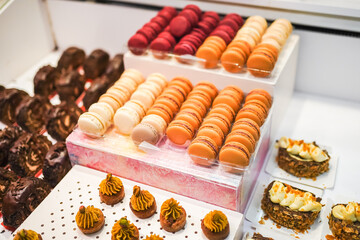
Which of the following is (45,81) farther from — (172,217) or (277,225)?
(277,225)

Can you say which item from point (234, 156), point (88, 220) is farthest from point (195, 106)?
point (88, 220)

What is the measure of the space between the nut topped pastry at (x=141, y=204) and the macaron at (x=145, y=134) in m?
0.33

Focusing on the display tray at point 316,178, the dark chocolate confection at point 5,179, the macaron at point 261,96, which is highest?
the macaron at point 261,96

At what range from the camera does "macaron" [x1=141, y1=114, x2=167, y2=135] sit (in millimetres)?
2500

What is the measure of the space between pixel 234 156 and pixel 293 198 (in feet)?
1.41

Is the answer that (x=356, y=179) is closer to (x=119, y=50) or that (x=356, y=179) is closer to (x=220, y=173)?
(x=220, y=173)

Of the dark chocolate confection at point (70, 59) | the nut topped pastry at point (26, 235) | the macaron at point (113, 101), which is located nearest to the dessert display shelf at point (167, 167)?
the macaron at point (113, 101)

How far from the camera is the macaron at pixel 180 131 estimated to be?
244cm

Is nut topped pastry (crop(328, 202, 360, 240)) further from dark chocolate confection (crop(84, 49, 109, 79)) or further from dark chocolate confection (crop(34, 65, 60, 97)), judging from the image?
dark chocolate confection (crop(34, 65, 60, 97))

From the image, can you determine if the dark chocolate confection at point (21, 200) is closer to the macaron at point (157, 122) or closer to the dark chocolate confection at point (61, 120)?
the dark chocolate confection at point (61, 120)

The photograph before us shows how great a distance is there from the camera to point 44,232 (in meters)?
2.28

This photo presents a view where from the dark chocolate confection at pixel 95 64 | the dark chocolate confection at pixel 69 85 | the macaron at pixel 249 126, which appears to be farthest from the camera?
the dark chocolate confection at pixel 95 64

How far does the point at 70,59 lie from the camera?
141 inches

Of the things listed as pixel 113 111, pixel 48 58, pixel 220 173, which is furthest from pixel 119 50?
pixel 220 173
